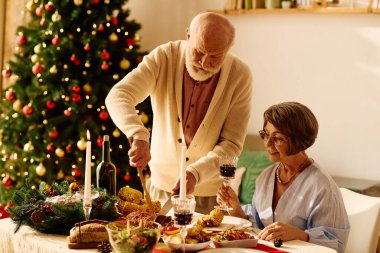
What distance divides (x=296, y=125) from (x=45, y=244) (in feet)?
3.58

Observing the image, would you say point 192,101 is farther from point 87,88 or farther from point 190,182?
point 87,88

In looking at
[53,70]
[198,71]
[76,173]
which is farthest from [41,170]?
[198,71]

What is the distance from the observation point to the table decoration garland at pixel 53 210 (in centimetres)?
244

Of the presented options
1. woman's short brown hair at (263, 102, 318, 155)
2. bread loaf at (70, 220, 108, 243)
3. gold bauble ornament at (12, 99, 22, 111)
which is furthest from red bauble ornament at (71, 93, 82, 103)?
bread loaf at (70, 220, 108, 243)

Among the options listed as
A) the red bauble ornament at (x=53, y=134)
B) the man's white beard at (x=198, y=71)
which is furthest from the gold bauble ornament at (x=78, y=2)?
the man's white beard at (x=198, y=71)

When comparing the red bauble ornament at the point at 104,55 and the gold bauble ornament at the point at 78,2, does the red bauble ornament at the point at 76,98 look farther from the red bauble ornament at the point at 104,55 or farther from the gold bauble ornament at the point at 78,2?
the gold bauble ornament at the point at 78,2

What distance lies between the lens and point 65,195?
2648 mm

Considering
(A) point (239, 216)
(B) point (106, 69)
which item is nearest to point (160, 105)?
(A) point (239, 216)

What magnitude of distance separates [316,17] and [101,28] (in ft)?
5.32

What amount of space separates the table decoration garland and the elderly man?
0.57 m

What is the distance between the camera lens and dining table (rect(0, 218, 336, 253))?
233 centimetres

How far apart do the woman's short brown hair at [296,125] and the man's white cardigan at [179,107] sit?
45cm

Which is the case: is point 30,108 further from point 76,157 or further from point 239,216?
point 239,216

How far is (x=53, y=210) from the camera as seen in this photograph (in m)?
2.45
